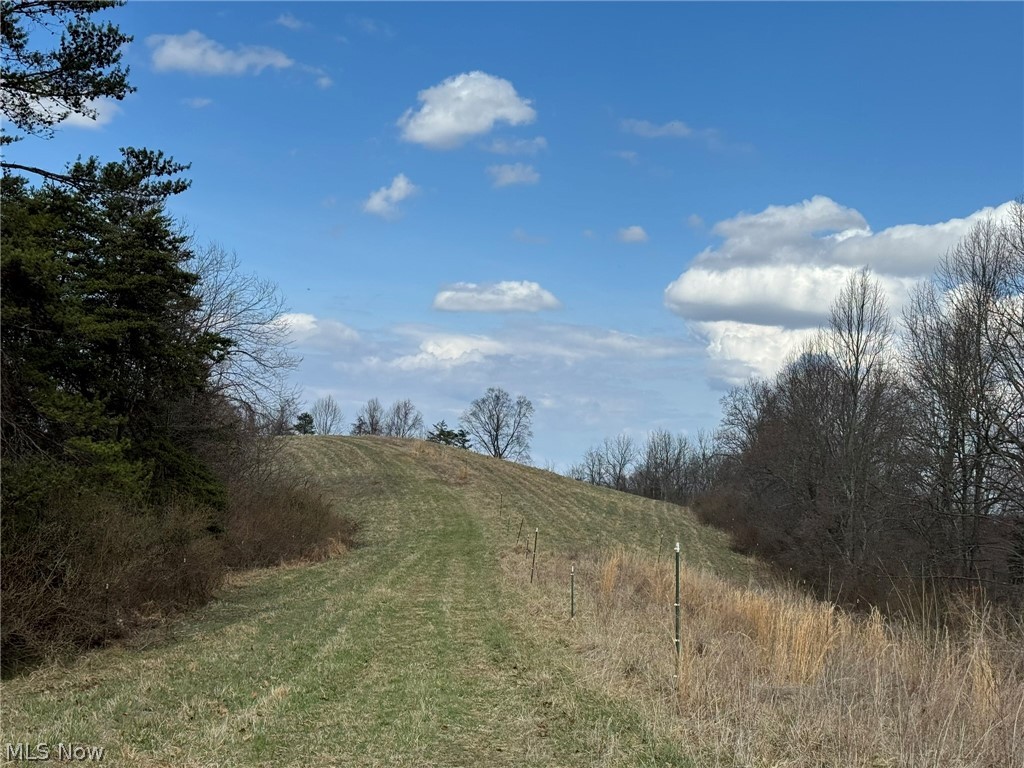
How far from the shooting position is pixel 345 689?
26.3ft

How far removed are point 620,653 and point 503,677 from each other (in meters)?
1.51

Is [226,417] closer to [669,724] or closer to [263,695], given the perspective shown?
[263,695]

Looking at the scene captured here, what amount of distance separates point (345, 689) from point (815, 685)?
4997 millimetres

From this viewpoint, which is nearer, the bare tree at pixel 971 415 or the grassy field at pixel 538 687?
the grassy field at pixel 538 687

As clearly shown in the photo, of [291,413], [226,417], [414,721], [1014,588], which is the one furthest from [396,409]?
[414,721]

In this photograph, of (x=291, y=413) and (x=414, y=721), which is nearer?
(x=414, y=721)

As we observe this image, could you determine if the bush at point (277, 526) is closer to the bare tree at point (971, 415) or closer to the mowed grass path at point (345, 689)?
the mowed grass path at point (345, 689)

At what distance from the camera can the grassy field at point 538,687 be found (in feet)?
18.9

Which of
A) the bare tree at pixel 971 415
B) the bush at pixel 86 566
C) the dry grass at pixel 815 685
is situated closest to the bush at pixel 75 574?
the bush at pixel 86 566

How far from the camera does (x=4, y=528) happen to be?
28.3 feet

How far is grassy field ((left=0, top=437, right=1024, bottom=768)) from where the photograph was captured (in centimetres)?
577

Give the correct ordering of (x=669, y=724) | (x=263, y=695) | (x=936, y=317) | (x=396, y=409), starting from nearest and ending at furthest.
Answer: (x=669, y=724)
(x=263, y=695)
(x=936, y=317)
(x=396, y=409)

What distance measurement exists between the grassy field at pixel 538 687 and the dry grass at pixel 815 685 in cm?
2

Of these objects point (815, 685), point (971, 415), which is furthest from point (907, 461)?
point (815, 685)
